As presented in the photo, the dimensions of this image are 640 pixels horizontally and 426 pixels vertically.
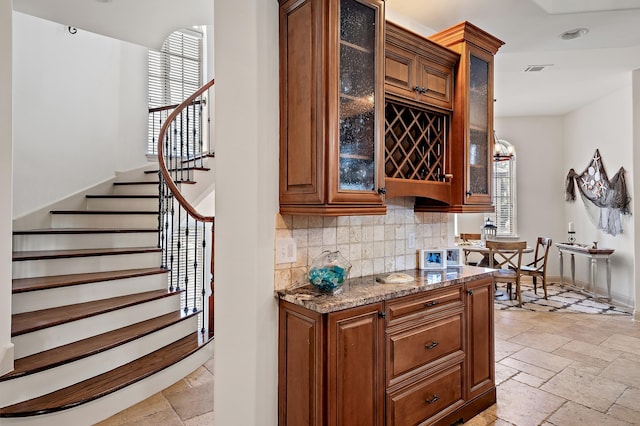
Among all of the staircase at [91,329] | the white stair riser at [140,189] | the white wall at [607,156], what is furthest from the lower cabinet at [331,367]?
the white wall at [607,156]

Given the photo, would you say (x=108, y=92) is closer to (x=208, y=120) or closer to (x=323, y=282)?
(x=208, y=120)

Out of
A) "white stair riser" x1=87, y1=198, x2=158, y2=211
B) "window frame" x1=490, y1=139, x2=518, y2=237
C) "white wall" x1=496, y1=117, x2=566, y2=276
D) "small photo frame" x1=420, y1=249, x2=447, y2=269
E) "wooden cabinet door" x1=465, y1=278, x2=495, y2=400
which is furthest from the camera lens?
"window frame" x1=490, y1=139, x2=518, y2=237

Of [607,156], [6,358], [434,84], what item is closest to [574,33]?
[434,84]

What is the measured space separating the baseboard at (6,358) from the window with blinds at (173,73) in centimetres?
383

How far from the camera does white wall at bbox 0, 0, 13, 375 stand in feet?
7.54

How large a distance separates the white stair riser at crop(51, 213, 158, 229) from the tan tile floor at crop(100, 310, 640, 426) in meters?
1.96

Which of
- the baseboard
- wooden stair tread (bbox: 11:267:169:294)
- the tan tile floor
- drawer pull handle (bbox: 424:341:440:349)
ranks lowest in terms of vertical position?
the tan tile floor

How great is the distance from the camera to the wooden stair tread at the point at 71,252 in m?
3.25

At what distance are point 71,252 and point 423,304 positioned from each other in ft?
10.9

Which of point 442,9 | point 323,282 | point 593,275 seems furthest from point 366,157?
point 593,275

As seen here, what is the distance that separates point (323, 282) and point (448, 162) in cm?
139

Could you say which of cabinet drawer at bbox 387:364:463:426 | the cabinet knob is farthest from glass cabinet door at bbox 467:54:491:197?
cabinet drawer at bbox 387:364:463:426

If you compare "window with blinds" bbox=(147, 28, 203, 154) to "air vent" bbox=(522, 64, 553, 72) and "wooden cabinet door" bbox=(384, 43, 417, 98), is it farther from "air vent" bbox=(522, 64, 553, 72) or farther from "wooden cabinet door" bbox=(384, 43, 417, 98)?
"air vent" bbox=(522, 64, 553, 72)

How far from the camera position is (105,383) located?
254cm
